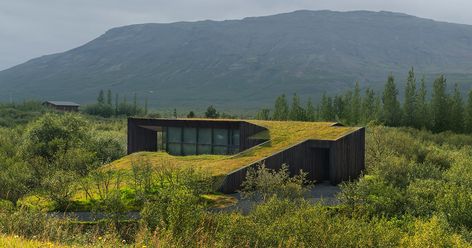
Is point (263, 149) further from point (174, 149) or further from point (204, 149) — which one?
point (174, 149)

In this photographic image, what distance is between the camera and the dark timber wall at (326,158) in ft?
124

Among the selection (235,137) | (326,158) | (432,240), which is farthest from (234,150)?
(432,240)

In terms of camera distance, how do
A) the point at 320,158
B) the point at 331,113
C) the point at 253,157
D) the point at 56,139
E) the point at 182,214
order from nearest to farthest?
1. the point at 182,214
2. the point at 253,157
3. the point at 320,158
4. the point at 56,139
5. the point at 331,113

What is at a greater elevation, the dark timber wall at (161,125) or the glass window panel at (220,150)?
the dark timber wall at (161,125)

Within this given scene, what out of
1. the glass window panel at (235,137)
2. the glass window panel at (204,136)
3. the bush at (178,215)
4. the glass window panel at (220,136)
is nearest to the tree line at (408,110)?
the glass window panel at (235,137)

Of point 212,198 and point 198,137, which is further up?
point 198,137

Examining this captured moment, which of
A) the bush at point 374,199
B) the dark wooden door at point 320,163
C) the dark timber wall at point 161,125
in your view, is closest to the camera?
the bush at point 374,199

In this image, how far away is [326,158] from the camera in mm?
41156

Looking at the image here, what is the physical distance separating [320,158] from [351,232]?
22.9 metres

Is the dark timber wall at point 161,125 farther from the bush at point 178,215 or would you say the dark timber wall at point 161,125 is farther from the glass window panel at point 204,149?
the bush at point 178,215

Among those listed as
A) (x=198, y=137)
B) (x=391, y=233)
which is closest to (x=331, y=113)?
(x=198, y=137)

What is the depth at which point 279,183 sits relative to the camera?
94.5 feet

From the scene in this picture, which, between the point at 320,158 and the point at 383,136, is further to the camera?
the point at 383,136

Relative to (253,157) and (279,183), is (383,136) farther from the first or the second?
(279,183)
